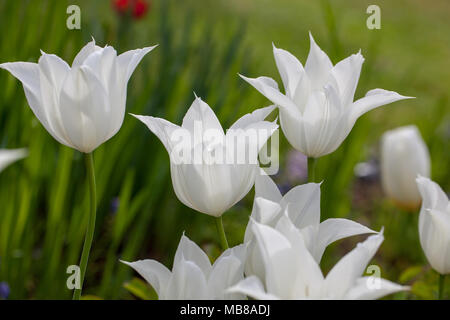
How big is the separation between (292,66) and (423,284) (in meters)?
0.59

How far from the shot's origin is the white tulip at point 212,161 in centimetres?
82

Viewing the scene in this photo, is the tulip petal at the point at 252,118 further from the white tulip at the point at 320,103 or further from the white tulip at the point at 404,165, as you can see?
the white tulip at the point at 404,165

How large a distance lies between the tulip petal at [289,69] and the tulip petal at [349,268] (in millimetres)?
274

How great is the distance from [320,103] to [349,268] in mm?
253

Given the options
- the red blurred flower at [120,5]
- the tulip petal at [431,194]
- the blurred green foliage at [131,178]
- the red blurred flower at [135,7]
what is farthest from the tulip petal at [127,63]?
the red blurred flower at [120,5]

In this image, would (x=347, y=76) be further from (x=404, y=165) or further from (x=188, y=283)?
(x=404, y=165)

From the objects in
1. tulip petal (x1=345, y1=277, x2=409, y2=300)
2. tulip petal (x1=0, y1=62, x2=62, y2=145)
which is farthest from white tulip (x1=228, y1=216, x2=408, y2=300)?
tulip petal (x1=0, y1=62, x2=62, y2=145)

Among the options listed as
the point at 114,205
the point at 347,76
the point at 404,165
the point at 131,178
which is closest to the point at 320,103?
the point at 347,76

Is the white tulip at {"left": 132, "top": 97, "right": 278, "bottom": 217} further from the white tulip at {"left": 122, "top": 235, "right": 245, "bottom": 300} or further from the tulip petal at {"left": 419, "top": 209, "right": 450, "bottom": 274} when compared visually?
the tulip petal at {"left": 419, "top": 209, "right": 450, "bottom": 274}

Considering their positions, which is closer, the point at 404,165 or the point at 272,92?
the point at 272,92

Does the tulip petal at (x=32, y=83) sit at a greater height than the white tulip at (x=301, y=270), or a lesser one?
greater

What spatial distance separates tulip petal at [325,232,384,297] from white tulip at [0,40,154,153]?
34 cm

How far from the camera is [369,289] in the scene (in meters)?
0.70
